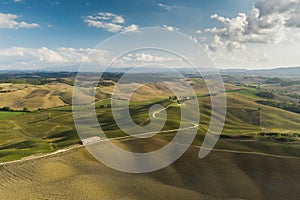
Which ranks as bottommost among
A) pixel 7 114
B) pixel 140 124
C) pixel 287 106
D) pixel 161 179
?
pixel 7 114

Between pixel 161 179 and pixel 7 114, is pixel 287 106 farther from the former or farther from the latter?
pixel 7 114

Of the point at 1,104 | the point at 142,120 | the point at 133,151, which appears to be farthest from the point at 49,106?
the point at 133,151

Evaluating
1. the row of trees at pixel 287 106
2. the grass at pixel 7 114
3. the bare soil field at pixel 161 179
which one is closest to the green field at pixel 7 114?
the grass at pixel 7 114

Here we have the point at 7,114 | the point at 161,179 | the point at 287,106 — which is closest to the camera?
the point at 161,179

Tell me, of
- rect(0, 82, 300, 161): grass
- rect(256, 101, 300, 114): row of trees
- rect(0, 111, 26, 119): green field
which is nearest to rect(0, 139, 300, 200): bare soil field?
rect(0, 82, 300, 161): grass

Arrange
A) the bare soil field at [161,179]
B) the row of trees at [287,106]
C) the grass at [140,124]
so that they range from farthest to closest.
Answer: the row of trees at [287,106], the grass at [140,124], the bare soil field at [161,179]

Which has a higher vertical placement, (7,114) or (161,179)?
(161,179)

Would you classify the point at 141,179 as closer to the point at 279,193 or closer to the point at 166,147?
the point at 166,147

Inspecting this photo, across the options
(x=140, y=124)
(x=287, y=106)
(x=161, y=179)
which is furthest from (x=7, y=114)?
(x=287, y=106)

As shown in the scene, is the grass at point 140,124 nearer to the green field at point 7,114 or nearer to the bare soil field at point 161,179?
the green field at point 7,114

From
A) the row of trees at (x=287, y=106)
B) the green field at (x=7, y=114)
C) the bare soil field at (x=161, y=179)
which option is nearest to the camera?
the bare soil field at (x=161, y=179)

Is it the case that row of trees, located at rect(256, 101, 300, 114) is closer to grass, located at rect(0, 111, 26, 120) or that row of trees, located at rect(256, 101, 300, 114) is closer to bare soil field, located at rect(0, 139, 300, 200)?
bare soil field, located at rect(0, 139, 300, 200)

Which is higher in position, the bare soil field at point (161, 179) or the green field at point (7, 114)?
the bare soil field at point (161, 179)
